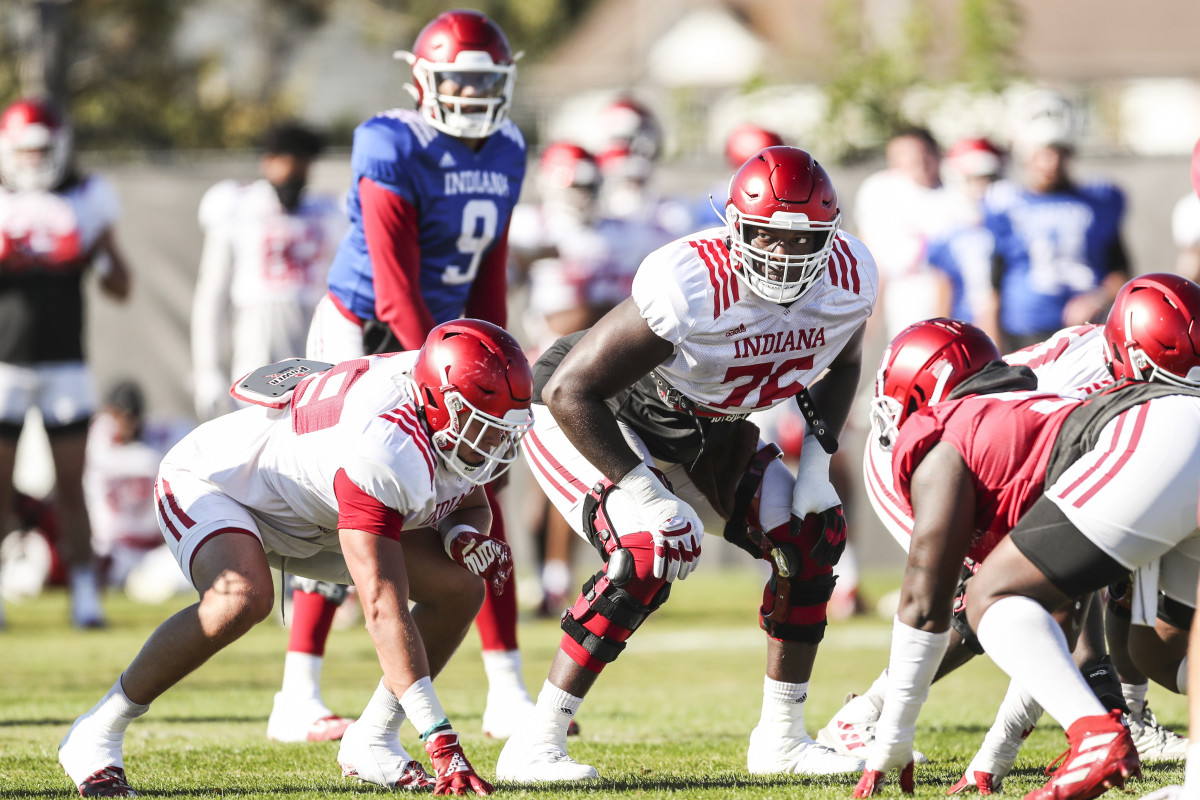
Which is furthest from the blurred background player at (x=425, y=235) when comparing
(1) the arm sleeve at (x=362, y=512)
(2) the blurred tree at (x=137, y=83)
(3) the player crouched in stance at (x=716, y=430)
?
(2) the blurred tree at (x=137, y=83)

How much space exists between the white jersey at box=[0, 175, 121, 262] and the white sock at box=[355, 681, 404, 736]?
484 cm

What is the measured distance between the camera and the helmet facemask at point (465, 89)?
4.90m

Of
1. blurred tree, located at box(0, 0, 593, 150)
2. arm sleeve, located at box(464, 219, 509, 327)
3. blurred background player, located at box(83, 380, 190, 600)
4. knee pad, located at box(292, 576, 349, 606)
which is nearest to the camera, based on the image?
knee pad, located at box(292, 576, 349, 606)

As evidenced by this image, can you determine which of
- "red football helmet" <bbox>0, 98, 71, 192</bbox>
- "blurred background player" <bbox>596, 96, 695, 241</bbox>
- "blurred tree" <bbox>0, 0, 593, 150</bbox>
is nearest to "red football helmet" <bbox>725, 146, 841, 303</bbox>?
"blurred background player" <bbox>596, 96, 695, 241</bbox>

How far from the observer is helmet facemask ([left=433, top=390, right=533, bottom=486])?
3641 millimetres

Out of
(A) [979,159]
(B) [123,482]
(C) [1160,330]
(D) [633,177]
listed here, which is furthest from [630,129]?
(C) [1160,330]

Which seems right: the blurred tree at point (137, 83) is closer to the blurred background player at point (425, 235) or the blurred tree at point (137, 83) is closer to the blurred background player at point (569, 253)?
the blurred background player at point (569, 253)

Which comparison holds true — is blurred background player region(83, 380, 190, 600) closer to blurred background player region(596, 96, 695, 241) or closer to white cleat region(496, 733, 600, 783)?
blurred background player region(596, 96, 695, 241)

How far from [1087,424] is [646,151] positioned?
5.74 metres

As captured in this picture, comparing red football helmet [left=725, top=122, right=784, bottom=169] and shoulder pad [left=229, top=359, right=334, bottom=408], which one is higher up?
red football helmet [left=725, top=122, right=784, bottom=169]

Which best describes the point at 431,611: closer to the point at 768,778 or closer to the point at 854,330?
the point at 768,778

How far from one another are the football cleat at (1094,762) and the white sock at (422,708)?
1328mm

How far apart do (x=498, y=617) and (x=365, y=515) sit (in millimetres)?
1382

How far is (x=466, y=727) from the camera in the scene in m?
5.03
